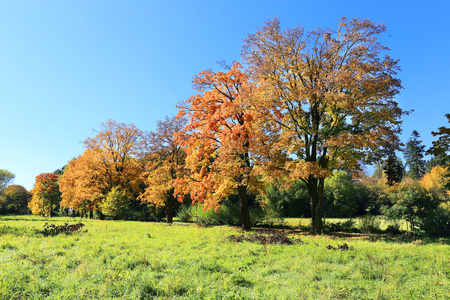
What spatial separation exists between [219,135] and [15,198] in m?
81.9

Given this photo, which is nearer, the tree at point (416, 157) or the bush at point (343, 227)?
the bush at point (343, 227)

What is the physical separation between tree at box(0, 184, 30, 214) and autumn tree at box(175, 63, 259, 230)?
74907 millimetres

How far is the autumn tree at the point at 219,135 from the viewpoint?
61.0ft

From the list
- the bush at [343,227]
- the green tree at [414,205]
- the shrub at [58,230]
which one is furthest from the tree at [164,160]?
the green tree at [414,205]

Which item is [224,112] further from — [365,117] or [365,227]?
[365,227]

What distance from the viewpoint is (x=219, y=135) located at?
20.3 meters

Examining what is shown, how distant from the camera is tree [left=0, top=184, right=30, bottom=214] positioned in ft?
238

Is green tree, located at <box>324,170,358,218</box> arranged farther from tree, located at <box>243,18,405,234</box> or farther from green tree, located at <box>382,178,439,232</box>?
tree, located at <box>243,18,405,234</box>

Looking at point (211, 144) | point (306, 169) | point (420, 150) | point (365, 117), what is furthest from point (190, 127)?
point (420, 150)

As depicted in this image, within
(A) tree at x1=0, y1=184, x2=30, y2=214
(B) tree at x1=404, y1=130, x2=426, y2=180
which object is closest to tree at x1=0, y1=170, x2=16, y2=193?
(A) tree at x1=0, y1=184, x2=30, y2=214

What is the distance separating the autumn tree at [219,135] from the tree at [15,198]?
2949 inches

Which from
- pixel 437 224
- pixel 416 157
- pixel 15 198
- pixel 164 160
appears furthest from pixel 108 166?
pixel 416 157

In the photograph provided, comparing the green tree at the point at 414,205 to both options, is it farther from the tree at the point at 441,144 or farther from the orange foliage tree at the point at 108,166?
the orange foliage tree at the point at 108,166

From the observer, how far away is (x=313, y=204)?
18.0m
